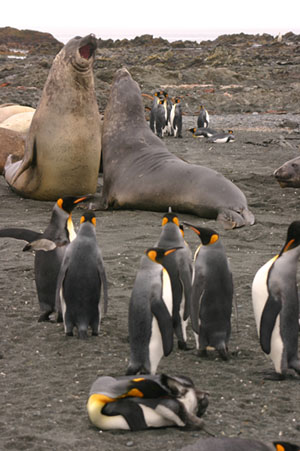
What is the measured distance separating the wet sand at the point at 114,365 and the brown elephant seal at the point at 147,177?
0.31 m

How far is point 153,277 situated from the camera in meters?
3.75

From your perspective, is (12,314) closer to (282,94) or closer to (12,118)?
(12,118)

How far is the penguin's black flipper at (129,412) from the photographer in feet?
10.0

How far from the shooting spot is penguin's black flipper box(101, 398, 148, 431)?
306cm

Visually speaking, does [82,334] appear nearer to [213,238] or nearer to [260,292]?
[213,238]

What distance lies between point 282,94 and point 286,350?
77.0ft

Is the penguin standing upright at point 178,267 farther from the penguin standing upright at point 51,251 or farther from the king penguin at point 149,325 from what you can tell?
the penguin standing upright at point 51,251

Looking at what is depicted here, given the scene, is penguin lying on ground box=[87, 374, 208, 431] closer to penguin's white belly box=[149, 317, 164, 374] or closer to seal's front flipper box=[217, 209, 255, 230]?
penguin's white belly box=[149, 317, 164, 374]

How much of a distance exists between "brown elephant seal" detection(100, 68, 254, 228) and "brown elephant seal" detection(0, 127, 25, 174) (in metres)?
1.70

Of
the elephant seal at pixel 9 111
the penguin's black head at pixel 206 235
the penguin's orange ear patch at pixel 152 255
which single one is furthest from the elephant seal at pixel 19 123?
the penguin's orange ear patch at pixel 152 255

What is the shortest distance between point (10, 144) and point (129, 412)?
7.41 metres

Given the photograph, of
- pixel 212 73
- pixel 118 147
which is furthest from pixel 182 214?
pixel 212 73

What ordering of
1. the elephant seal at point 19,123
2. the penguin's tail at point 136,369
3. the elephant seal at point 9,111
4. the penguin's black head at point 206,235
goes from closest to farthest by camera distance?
the penguin's tail at point 136,369 < the penguin's black head at point 206,235 < the elephant seal at point 19,123 < the elephant seal at point 9,111

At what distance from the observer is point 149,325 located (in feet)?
12.1
